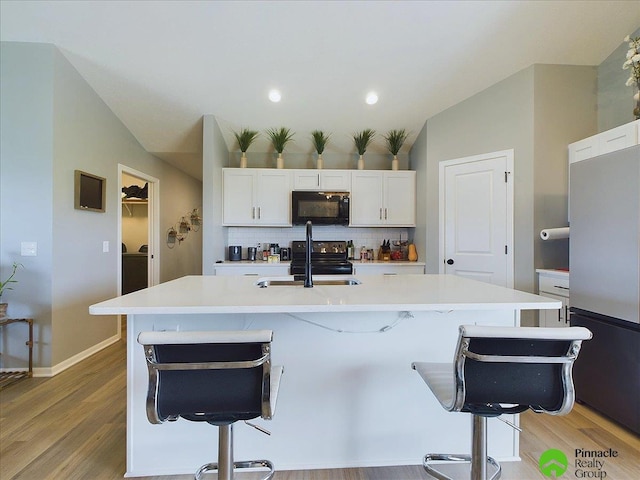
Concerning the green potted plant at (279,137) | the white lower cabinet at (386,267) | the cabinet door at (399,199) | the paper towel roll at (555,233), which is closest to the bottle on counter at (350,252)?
the white lower cabinet at (386,267)

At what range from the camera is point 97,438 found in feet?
6.49

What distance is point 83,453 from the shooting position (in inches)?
72.5

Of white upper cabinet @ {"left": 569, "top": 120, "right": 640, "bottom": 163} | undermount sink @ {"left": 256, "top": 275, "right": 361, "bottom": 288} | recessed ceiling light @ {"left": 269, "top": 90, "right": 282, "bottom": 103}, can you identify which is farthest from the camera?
recessed ceiling light @ {"left": 269, "top": 90, "right": 282, "bottom": 103}

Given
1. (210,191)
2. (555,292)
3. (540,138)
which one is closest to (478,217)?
(540,138)

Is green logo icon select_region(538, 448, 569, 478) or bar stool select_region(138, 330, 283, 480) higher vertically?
bar stool select_region(138, 330, 283, 480)

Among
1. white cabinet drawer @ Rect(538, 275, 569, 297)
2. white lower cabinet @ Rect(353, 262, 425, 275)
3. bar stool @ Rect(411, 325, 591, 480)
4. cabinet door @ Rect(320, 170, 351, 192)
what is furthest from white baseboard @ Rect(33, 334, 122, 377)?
white cabinet drawer @ Rect(538, 275, 569, 297)

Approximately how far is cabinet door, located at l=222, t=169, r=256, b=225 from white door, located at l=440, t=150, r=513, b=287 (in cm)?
232

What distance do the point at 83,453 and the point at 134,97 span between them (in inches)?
128

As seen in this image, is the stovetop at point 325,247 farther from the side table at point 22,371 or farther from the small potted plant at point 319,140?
the side table at point 22,371

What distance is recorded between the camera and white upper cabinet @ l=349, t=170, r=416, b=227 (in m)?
4.28

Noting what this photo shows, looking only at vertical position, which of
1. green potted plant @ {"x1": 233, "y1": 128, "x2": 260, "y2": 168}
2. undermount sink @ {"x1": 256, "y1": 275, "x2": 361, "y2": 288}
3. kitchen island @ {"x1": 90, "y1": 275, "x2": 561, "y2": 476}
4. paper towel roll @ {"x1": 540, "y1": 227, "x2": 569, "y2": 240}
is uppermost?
green potted plant @ {"x1": 233, "y1": 128, "x2": 260, "y2": 168}

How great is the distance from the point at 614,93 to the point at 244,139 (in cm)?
382

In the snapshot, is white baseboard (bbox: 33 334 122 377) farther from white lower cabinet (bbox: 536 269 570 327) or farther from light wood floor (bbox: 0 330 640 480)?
white lower cabinet (bbox: 536 269 570 327)

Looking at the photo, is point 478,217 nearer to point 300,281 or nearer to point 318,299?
point 300,281
